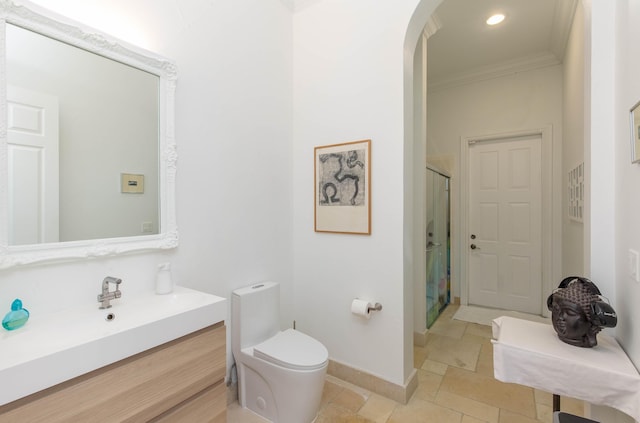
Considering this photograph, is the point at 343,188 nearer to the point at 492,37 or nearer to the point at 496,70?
the point at 492,37

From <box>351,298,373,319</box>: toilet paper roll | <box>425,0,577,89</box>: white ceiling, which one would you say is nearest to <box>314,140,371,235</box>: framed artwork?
<box>351,298,373,319</box>: toilet paper roll

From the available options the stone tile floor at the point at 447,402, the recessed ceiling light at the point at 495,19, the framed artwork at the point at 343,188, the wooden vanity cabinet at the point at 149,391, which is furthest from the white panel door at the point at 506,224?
the wooden vanity cabinet at the point at 149,391

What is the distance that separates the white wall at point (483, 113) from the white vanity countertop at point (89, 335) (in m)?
3.39

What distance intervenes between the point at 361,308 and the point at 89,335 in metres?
1.46

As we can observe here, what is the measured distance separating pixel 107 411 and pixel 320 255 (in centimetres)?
153

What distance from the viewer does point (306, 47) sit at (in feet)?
7.55

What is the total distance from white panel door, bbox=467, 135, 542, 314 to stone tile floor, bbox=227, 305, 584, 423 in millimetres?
1444

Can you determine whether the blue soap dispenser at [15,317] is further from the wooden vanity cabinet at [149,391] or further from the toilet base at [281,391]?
the toilet base at [281,391]

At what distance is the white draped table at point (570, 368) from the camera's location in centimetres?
94

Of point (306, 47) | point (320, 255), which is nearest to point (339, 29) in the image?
point (306, 47)

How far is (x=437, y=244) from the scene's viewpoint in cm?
321

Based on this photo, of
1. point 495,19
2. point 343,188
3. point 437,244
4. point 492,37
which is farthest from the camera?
point 437,244

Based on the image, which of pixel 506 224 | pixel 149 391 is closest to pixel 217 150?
pixel 149 391

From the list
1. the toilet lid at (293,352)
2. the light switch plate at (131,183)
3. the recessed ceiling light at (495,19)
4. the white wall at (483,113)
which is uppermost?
the recessed ceiling light at (495,19)
